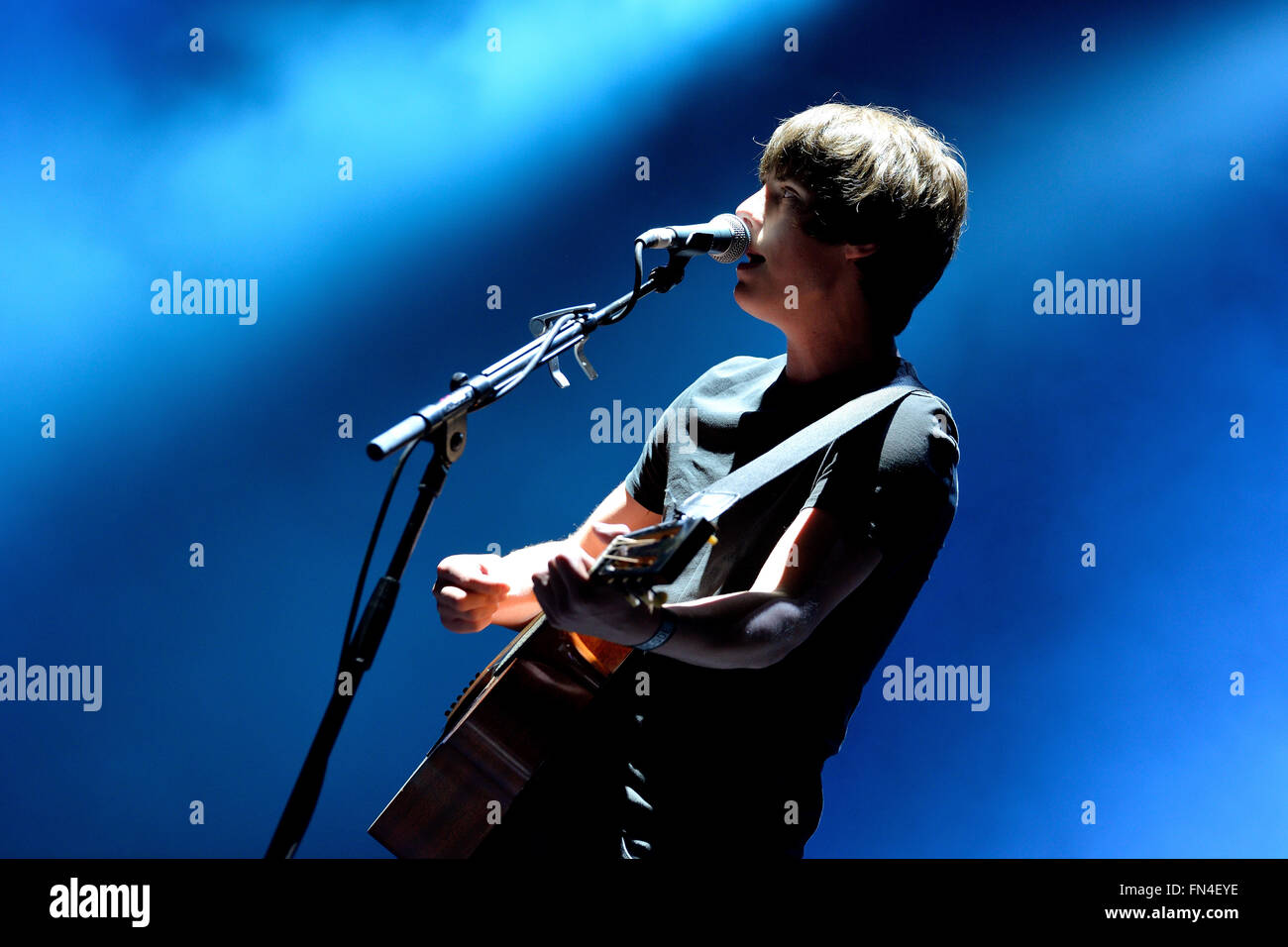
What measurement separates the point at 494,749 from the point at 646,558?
0.63 m

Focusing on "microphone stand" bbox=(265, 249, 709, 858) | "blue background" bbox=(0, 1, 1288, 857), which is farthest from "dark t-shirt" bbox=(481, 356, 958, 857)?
"blue background" bbox=(0, 1, 1288, 857)

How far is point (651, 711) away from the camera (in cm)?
172

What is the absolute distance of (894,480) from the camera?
154 centimetres

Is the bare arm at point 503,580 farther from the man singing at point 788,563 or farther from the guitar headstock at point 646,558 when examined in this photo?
the guitar headstock at point 646,558

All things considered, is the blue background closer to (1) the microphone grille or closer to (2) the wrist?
(1) the microphone grille

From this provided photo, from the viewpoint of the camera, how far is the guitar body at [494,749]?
1.73 m

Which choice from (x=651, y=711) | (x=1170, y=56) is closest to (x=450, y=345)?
(x=651, y=711)

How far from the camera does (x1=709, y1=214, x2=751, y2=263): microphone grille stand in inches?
68.4

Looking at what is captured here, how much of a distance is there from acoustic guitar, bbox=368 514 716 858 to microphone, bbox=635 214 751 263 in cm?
68

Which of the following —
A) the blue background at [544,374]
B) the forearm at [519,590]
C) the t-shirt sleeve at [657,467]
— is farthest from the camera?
the blue background at [544,374]

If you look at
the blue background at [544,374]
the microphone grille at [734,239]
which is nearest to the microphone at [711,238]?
the microphone grille at [734,239]

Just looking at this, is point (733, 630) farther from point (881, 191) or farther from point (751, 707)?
point (881, 191)

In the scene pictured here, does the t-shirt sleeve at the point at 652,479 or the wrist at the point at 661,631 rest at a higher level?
the t-shirt sleeve at the point at 652,479
